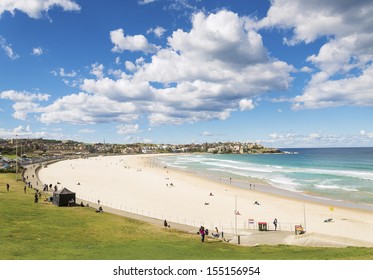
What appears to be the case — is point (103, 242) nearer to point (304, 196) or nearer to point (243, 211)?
point (243, 211)

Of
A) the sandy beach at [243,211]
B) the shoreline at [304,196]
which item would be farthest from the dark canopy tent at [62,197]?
the shoreline at [304,196]

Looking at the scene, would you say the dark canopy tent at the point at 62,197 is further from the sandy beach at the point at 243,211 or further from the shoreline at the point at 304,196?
the shoreline at the point at 304,196

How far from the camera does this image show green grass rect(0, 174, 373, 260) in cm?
1630

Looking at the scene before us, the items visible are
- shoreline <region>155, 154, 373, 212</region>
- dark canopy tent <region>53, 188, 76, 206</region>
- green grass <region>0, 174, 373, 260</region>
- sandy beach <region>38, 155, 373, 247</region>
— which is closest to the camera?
green grass <region>0, 174, 373, 260</region>

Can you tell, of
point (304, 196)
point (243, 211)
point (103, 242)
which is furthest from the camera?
point (304, 196)

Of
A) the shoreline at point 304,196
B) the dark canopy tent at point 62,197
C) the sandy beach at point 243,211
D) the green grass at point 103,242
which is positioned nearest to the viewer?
the green grass at point 103,242

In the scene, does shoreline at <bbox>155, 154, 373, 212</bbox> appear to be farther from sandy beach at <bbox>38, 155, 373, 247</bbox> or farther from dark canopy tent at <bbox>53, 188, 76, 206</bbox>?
dark canopy tent at <bbox>53, 188, 76, 206</bbox>

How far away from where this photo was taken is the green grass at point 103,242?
1630 centimetres

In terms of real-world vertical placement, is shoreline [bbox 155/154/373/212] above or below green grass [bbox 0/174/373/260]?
below

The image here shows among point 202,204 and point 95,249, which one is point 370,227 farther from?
point 95,249

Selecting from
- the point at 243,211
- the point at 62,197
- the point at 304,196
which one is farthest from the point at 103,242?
the point at 304,196

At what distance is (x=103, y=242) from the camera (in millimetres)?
20297

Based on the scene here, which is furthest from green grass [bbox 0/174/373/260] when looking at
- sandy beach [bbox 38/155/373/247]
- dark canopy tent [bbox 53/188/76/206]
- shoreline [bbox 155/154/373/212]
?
shoreline [bbox 155/154/373/212]
